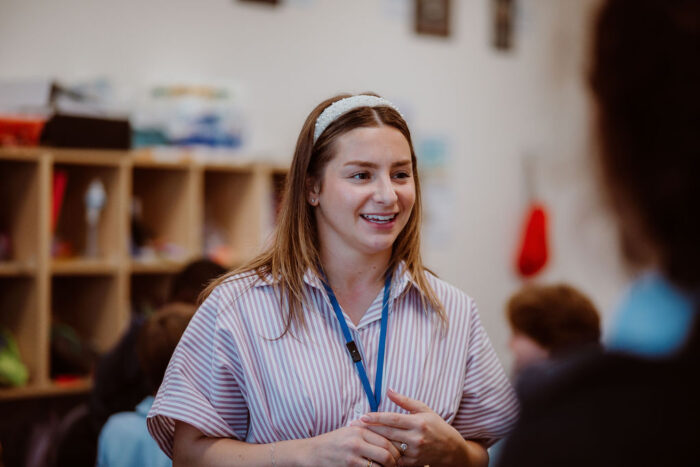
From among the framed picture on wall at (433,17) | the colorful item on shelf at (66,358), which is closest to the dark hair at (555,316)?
the colorful item on shelf at (66,358)

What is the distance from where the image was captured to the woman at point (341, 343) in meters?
1.60

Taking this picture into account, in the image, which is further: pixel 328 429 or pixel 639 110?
pixel 328 429

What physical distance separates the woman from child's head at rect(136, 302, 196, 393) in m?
0.41

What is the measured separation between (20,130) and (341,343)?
2328 mm

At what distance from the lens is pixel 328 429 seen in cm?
163

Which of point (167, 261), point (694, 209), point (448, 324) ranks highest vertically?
point (694, 209)

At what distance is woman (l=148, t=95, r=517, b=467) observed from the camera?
1.60 m

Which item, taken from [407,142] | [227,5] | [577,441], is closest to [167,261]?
[227,5]

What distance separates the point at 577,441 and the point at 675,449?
3.6 inches

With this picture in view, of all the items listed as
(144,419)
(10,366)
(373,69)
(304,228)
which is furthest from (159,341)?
(373,69)

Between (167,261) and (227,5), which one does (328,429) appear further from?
(227,5)

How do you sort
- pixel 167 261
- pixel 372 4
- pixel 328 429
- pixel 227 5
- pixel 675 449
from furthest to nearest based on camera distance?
pixel 372 4
pixel 227 5
pixel 167 261
pixel 328 429
pixel 675 449

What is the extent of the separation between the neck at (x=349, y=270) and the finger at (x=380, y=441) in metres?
0.38

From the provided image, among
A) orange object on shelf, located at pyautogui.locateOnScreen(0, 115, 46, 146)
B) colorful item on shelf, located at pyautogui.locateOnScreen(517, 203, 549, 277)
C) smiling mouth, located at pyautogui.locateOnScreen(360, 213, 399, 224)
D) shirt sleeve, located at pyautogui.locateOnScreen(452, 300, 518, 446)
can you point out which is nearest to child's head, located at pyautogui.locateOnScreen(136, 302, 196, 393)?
smiling mouth, located at pyautogui.locateOnScreen(360, 213, 399, 224)
